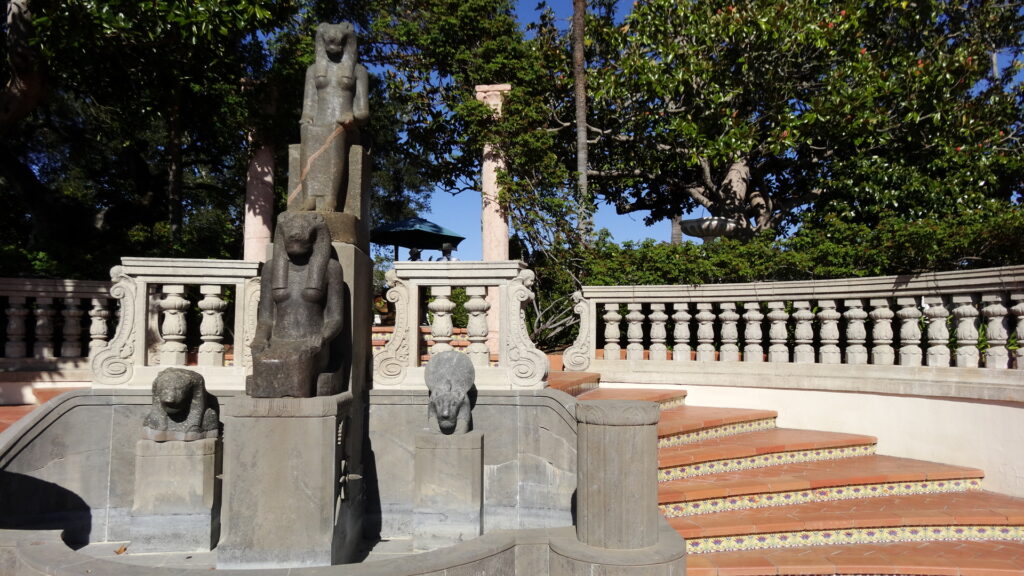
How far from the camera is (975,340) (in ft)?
18.0

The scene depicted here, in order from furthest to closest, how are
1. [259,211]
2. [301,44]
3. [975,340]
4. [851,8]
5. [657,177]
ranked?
[657,177], [259,211], [301,44], [851,8], [975,340]

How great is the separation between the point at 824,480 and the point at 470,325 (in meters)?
3.23

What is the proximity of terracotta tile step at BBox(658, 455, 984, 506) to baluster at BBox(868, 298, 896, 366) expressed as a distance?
105cm

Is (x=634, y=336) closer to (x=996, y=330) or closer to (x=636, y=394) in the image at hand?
(x=636, y=394)

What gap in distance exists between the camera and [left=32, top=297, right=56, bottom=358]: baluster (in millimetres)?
6461

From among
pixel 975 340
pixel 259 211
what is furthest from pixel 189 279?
pixel 259 211

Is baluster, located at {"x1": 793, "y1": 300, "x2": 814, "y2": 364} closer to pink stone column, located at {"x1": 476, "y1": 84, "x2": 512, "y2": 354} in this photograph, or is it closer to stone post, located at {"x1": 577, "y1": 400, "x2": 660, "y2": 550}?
stone post, located at {"x1": 577, "y1": 400, "x2": 660, "y2": 550}

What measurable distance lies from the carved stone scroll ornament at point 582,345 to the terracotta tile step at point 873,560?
3564 millimetres

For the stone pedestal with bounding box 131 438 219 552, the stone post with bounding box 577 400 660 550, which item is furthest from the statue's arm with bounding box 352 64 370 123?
the stone post with bounding box 577 400 660 550

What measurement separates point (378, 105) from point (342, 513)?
1465 centimetres

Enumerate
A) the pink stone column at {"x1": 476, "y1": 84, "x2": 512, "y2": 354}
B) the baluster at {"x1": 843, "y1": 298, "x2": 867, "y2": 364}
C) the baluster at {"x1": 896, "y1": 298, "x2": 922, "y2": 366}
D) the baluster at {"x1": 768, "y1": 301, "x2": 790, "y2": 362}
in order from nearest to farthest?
the baluster at {"x1": 896, "y1": 298, "x2": 922, "y2": 366} < the baluster at {"x1": 843, "y1": 298, "x2": 867, "y2": 364} < the baluster at {"x1": 768, "y1": 301, "x2": 790, "y2": 362} < the pink stone column at {"x1": 476, "y1": 84, "x2": 512, "y2": 354}

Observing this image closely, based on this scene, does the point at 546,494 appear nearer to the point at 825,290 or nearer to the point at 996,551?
the point at 996,551

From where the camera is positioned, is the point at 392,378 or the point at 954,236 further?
the point at 954,236

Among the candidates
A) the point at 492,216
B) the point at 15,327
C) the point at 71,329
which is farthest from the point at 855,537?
the point at 492,216
